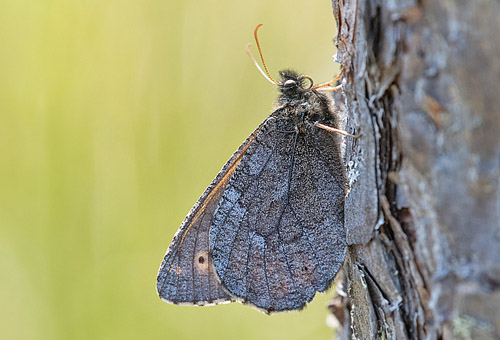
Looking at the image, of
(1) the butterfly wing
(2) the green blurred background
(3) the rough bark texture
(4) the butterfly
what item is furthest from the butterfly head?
(2) the green blurred background

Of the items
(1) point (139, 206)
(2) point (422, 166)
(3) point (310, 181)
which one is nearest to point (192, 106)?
(1) point (139, 206)

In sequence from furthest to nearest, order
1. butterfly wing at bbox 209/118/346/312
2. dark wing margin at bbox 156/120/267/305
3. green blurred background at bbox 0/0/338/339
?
green blurred background at bbox 0/0/338/339 < dark wing margin at bbox 156/120/267/305 < butterfly wing at bbox 209/118/346/312

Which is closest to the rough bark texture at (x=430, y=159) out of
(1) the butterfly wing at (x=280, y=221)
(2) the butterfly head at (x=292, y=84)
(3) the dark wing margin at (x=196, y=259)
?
(1) the butterfly wing at (x=280, y=221)

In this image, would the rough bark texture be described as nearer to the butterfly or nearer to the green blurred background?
the butterfly

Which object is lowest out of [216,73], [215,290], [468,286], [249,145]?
[215,290]

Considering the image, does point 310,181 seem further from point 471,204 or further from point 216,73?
point 216,73

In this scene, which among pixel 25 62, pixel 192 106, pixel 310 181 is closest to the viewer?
pixel 310 181
